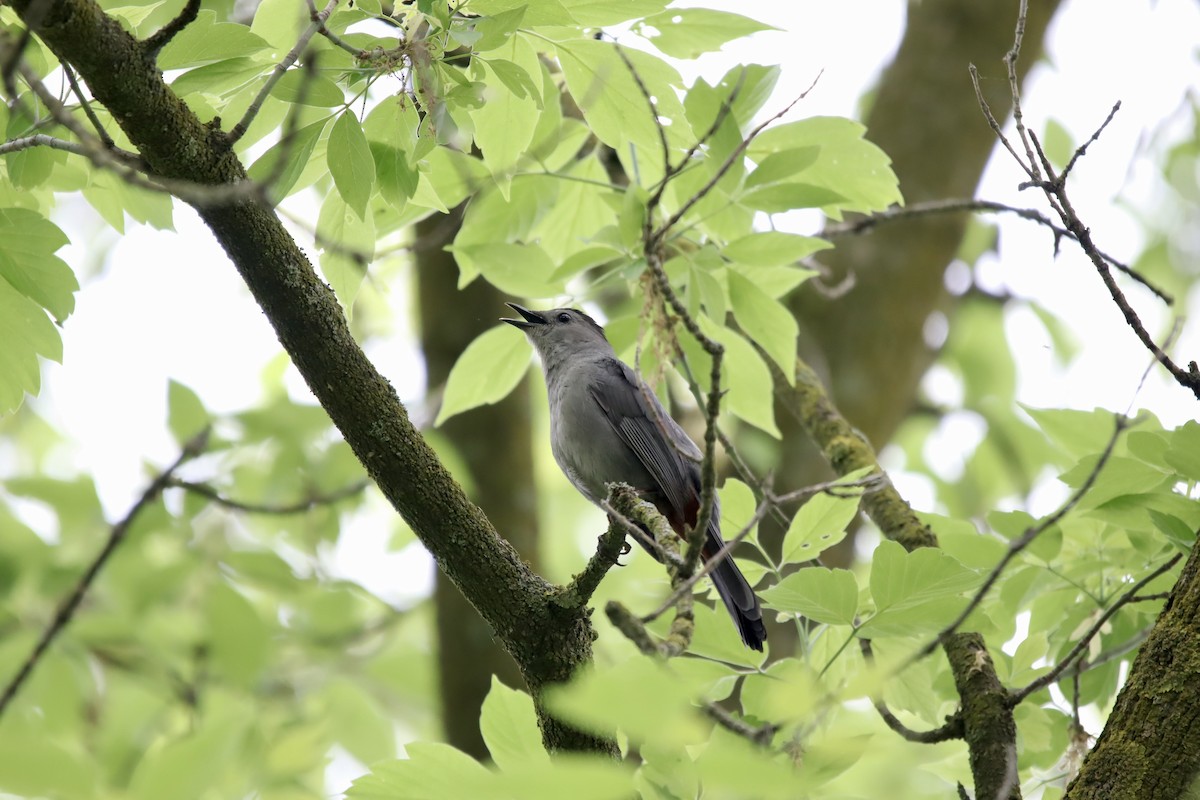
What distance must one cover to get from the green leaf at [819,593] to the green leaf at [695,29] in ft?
5.45

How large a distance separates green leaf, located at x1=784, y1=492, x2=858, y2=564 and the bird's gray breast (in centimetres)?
191

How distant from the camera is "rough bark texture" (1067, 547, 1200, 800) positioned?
7.94 feet

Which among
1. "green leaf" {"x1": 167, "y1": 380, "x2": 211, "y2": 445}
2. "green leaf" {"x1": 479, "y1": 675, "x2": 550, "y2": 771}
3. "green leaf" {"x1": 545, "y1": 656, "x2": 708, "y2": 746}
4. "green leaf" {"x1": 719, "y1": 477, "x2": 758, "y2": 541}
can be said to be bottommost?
"green leaf" {"x1": 545, "y1": 656, "x2": 708, "y2": 746}

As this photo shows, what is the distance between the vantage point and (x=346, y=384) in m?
2.79

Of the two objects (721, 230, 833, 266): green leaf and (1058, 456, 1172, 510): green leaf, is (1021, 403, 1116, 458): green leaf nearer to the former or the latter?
(1058, 456, 1172, 510): green leaf

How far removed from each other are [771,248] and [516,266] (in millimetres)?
859

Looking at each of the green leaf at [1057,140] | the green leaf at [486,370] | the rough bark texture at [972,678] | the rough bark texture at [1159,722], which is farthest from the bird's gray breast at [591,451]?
the green leaf at [1057,140]

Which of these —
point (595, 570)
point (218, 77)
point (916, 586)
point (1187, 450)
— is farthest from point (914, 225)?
point (218, 77)

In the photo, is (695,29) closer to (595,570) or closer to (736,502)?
(736,502)

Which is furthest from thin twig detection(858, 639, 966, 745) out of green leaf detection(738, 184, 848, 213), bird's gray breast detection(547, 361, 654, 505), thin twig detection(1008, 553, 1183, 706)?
bird's gray breast detection(547, 361, 654, 505)

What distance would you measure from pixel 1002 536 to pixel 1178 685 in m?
0.84

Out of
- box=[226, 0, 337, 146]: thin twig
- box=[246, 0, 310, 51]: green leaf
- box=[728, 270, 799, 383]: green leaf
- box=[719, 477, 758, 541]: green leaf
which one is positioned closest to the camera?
box=[226, 0, 337, 146]: thin twig

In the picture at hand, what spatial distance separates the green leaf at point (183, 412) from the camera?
181 inches

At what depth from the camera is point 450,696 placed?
5875 millimetres
